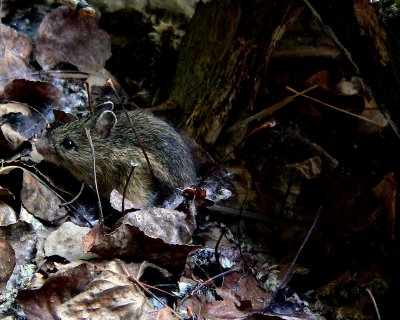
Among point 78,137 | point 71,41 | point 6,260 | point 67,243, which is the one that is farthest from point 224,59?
point 6,260

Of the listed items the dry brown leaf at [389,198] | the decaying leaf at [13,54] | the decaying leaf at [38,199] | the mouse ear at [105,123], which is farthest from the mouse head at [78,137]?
the dry brown leaf at [389,198]

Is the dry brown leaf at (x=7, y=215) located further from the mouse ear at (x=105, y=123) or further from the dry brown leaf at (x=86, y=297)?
the mouse ear at (x=105, y=123)

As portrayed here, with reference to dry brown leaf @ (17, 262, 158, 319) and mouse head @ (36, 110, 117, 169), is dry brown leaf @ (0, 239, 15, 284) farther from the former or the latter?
mouse head @ (36, 110, 117, 169)

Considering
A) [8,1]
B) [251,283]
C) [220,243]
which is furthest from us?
[8,1]

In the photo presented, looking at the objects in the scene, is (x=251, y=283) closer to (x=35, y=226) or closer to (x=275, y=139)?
(x=35, y=226)

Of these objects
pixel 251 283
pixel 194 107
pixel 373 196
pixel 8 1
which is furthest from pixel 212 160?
pixel 8 1

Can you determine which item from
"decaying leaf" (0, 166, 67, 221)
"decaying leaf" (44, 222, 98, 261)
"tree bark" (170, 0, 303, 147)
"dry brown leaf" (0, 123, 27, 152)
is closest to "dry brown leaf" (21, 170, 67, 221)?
"decaying leaf" (0, 166, 67, 221)
